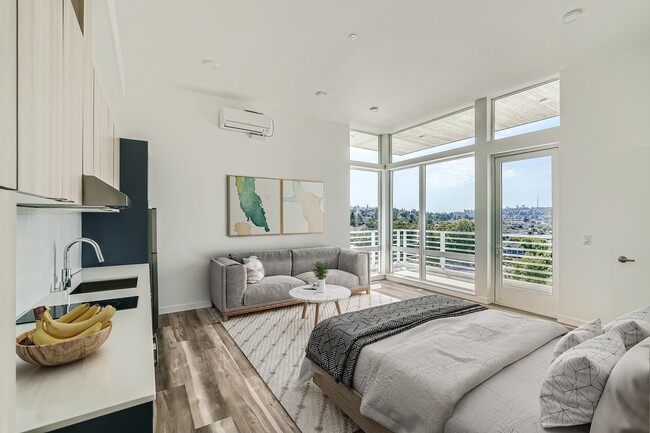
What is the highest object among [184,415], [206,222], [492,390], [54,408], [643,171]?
[643,171]

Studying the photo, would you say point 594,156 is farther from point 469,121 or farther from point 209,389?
point 209,389

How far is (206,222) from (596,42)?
15.8 feet

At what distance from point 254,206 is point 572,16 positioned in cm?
404

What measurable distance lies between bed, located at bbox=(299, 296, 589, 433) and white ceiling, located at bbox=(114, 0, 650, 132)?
2486mm

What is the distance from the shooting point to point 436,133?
5.29m

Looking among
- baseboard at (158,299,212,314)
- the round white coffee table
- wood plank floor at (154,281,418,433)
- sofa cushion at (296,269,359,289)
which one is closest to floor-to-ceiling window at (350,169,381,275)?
sofa cushion at (296,269,359,289)

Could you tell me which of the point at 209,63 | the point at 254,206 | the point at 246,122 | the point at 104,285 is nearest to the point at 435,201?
the point at 254,206

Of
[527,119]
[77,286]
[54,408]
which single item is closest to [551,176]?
[527,119]

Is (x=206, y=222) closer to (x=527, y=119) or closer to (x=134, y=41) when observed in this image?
(x=134, y=41)

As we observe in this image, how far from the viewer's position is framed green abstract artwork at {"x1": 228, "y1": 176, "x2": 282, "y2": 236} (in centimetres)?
445

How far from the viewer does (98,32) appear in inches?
80.6

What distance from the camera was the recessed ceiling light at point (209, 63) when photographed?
132 inches

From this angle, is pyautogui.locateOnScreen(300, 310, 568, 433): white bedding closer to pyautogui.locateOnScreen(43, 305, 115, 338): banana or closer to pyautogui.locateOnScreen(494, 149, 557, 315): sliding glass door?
pyautogui.locateOnScreen(43, 305, 115, 338): banana

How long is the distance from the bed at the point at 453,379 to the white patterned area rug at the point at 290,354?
0.13 m
